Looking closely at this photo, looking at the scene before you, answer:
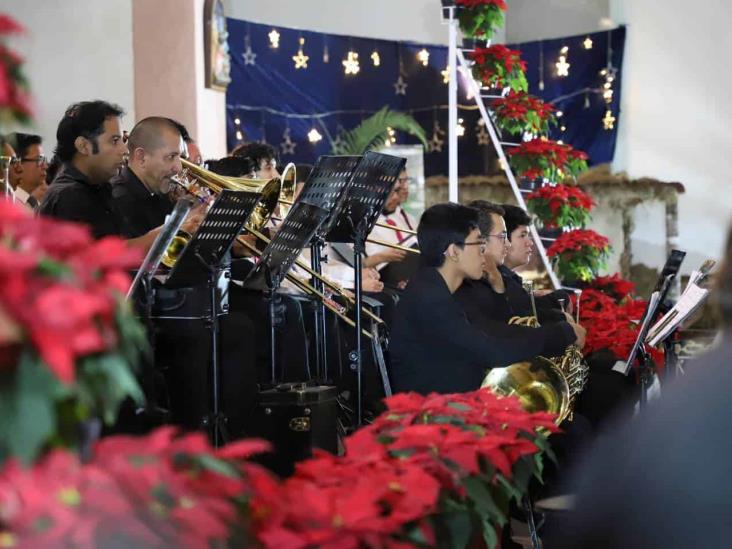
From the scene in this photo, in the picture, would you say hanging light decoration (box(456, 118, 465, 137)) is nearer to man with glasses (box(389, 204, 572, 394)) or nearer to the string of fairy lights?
the string of fairy lights

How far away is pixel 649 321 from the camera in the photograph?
4551mm

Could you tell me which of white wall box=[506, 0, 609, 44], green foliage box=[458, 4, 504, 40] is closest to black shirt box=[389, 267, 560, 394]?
green foliage box=[458, 4, 504, 40]

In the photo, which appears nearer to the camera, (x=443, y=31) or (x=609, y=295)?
(x=609, y=295)

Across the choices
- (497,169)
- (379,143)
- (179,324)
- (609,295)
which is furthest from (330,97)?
(179,324)

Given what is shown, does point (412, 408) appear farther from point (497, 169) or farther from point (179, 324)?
point (497, 169)

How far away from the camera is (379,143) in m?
10.6

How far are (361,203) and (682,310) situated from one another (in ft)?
4.45

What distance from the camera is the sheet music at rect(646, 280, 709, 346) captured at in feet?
15.1

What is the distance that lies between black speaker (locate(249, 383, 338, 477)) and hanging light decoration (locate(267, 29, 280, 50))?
572cm

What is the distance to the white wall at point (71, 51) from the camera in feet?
25.2

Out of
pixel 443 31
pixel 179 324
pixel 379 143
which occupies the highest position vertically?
pixel 443 31

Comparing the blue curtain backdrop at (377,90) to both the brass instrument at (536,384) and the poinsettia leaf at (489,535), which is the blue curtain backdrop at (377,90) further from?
the poinsettia leaf at (489,535)

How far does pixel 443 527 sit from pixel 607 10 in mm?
9889

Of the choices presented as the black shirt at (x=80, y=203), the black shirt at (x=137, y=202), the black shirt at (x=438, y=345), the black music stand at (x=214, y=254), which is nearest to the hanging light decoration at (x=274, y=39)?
the black shirt at (x=137, y=202)
